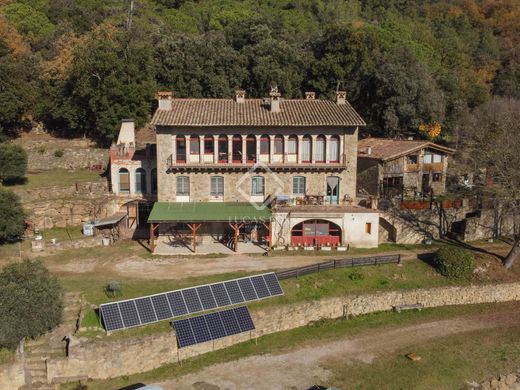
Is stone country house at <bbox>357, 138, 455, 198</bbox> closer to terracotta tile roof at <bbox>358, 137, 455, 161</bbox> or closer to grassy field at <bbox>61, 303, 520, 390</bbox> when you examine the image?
terracotta tile roof at <bbox>358, 137, 455, 161</bbox>

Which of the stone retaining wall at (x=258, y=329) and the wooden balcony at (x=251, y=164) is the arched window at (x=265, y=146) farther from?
the stone retaining wall at (x=258, y=329)

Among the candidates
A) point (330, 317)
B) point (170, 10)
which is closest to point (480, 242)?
point (330, 317)

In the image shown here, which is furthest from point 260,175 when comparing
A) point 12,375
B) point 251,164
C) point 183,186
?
point 12,375

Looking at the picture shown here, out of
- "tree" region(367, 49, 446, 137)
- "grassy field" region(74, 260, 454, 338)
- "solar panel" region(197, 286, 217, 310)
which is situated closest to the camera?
"solar panel" region(197, 286, 217, 310)

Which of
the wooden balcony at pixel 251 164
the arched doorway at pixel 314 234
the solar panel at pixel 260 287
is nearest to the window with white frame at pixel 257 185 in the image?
the wooden balcony at pixel 251 164

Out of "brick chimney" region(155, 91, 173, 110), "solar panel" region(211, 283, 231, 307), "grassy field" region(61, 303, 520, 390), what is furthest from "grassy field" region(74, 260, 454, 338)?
"brick chimney" region(155, 91, 173, 110)

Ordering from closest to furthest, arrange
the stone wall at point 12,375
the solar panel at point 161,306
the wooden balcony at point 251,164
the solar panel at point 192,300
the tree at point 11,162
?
the stone wall at point 12,375 < the solar panel at point 161,306 < the solar panel at point 192,300 < the wooden balcony at point 251,164 < the tree at point 11,162
